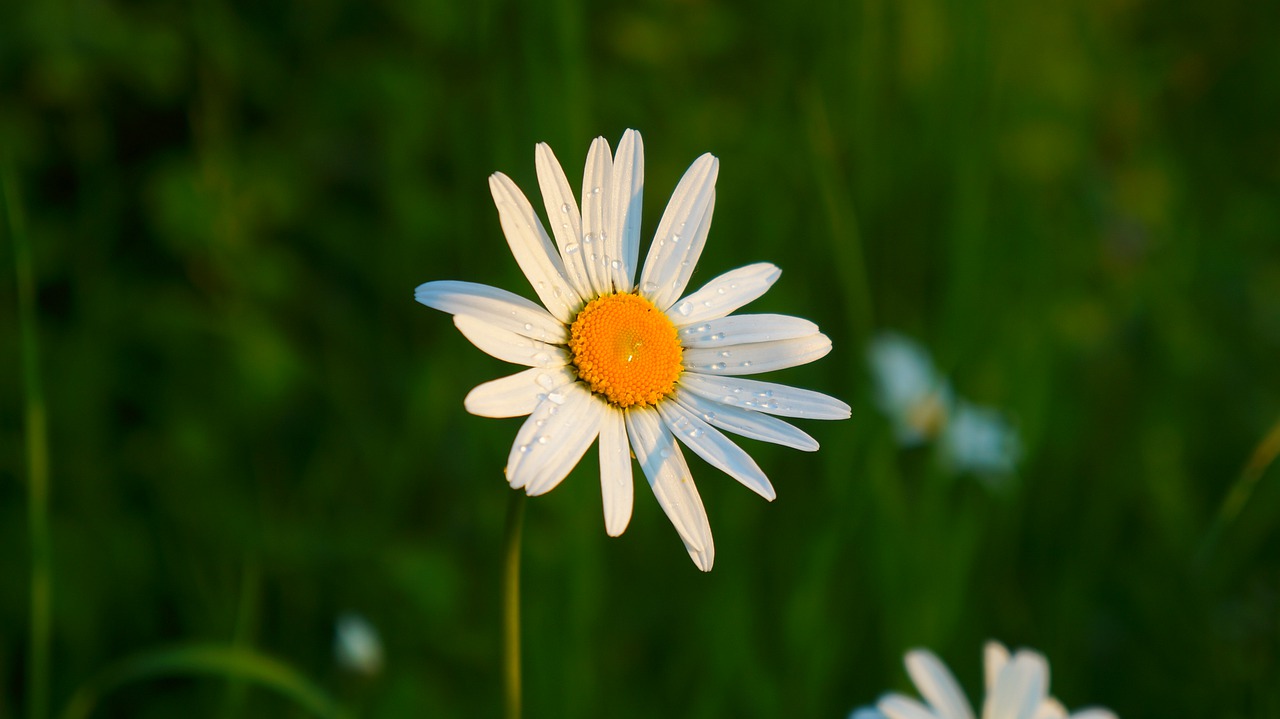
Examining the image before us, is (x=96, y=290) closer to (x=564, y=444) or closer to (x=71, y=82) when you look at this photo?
(x=71, y=82)

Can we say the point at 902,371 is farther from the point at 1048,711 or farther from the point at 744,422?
the point at 744,422

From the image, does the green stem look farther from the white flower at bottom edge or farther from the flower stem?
the white flower at bottom edge

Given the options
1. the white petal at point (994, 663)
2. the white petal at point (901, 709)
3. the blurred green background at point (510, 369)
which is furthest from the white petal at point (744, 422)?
the blurred green background at point (510, 369)

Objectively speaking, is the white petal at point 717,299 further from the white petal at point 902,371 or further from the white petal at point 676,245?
the white petal at point 902,371

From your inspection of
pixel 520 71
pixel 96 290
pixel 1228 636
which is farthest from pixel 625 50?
pixel 1228 636

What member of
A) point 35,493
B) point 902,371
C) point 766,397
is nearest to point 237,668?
point 35,493

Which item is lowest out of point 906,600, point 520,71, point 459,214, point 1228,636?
point 1228,636
